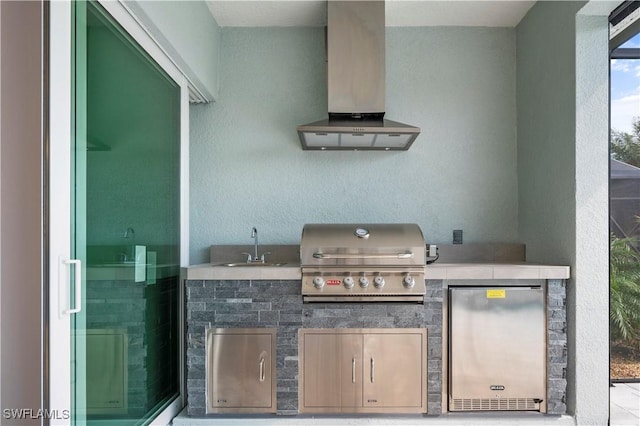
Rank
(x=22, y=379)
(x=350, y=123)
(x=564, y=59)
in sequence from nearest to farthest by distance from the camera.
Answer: (x=22, y=379)
(x=564, y=59)
(x=350, y=123)

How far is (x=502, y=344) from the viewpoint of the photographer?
2959mm

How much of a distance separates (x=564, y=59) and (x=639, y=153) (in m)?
0.72

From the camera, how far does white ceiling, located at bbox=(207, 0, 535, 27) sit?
3457mm

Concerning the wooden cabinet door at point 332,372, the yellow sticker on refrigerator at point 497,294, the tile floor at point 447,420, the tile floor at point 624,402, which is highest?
the yellow sticker on refrigerator at point 497,294

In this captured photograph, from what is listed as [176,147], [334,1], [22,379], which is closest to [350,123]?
[334,1]

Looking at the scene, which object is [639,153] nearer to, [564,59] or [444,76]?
[564,59]

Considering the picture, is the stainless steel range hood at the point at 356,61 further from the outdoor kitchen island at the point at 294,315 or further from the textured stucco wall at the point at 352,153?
the outdoor kitchen island at the point at 294,315

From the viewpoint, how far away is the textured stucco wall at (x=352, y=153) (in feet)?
12.5

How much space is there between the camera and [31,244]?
5.45ft

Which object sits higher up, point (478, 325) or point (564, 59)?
point (564, 59)

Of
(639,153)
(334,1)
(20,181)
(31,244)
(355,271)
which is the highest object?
(334,1)

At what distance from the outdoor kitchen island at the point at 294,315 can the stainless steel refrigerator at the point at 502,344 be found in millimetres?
65

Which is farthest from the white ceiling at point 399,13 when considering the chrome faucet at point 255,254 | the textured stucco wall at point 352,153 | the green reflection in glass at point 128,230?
the chrome faucet at point 255,254

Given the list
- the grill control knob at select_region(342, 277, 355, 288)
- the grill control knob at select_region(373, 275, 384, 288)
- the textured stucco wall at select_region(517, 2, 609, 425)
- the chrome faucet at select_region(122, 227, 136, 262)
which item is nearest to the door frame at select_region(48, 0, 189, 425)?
the chrome faucet at select_region(122, 227, 136, 262)
